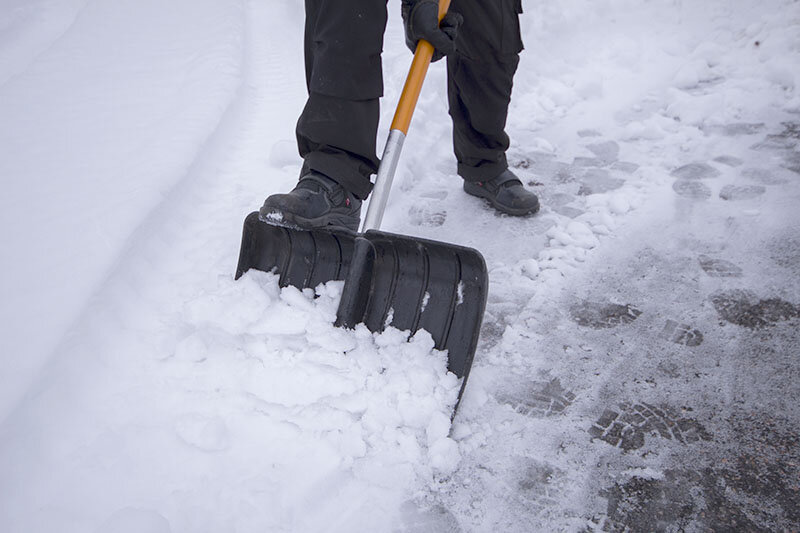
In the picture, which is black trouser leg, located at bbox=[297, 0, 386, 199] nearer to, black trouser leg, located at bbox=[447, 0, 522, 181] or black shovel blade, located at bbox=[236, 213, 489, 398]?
black shovel blade, located at bbox=[236, 213, 489, 398]

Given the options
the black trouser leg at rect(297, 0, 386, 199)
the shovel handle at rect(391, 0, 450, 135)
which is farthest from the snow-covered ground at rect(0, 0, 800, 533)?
the shovel handle at rect(391, 0, 450, 135)

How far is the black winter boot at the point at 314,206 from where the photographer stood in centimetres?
158

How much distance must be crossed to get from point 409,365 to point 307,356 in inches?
11.3

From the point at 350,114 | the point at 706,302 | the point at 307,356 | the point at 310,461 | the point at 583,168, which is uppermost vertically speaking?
the point at 350,114

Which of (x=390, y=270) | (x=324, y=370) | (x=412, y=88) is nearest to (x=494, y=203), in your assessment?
(x=412, y=88)

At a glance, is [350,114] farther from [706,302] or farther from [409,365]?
[706,302]

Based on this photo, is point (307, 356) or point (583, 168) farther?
point (583, 168)

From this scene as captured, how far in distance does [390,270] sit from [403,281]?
0.18ft

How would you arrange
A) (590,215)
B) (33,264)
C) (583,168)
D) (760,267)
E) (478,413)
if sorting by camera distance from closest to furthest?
(478,413)
(33,264)
(760,267)
(590,215)
(583,168)

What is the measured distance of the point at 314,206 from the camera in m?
1.70

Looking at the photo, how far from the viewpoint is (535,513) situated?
115 cm

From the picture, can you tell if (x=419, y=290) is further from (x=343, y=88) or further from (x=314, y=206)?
(x=343, y=88)

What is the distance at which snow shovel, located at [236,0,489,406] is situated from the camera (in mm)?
1450

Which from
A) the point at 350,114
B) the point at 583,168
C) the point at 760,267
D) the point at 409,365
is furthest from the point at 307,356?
the point at 583,168
